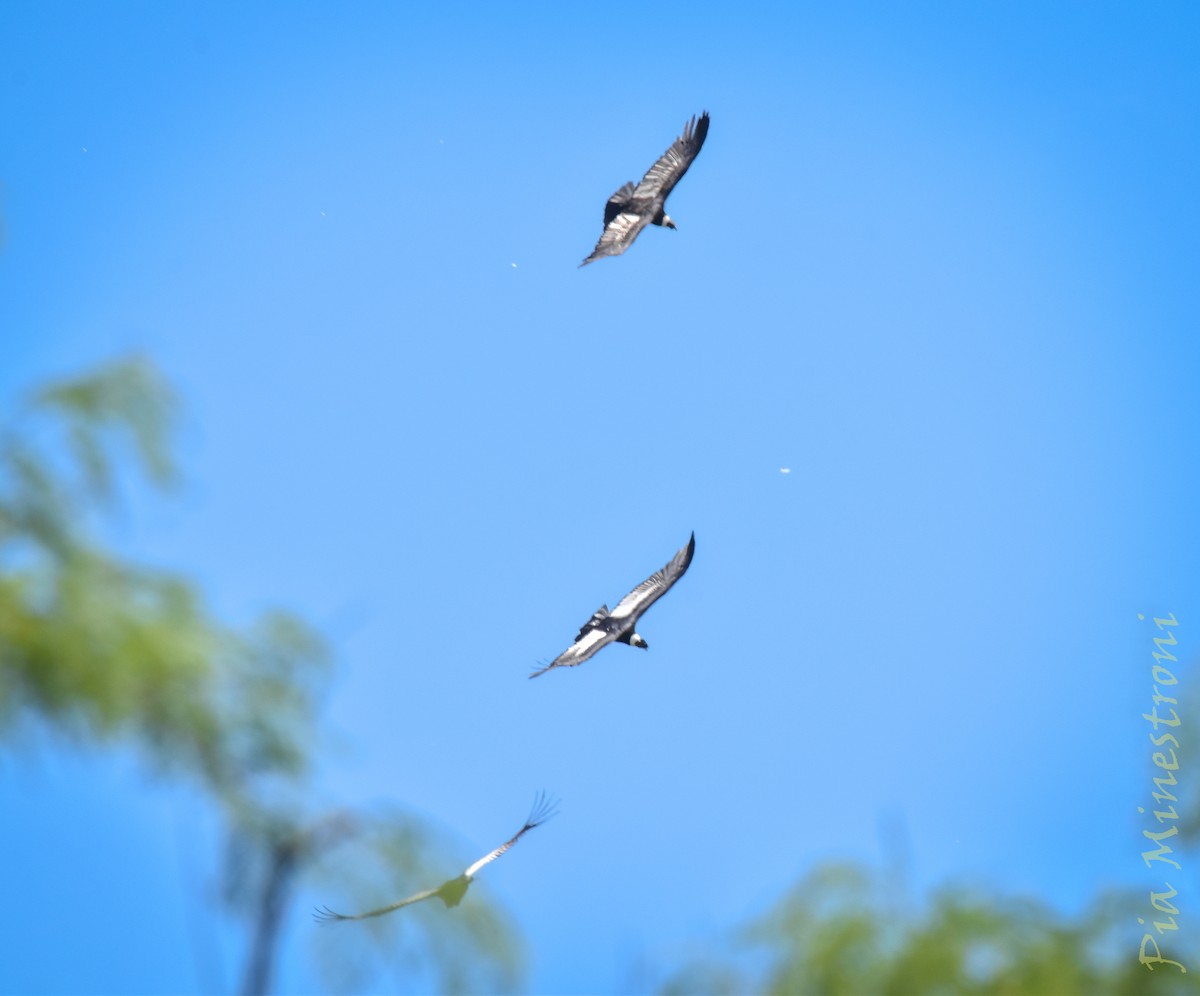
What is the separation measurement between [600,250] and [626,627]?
168 inches

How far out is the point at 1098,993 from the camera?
9.97 m

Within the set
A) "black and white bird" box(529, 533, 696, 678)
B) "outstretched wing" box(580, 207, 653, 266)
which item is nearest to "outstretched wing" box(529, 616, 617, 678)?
"black and white bird" box(529, 533, 696, 678)

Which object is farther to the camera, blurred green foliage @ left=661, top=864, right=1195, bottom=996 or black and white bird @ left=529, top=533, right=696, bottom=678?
black and white bird @ left=529, top=533, right=696, bottom=678

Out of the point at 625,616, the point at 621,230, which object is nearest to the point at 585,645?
the point at 625,616

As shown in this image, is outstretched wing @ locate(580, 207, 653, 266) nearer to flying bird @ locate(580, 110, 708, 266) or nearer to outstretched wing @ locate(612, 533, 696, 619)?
flying bird @ locate(580, 110, 708, 266)

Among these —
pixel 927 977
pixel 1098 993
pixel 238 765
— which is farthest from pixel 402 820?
pixel 1098 993

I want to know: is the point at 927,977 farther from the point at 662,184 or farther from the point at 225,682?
the point at 662,184

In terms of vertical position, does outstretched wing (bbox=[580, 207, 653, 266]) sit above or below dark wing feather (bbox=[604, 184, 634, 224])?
below

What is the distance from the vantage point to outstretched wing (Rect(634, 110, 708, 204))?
16.7 metres

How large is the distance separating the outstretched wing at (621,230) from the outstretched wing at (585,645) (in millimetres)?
4301

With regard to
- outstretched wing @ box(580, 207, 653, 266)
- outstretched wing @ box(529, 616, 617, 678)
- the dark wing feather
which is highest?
the dark wing feather

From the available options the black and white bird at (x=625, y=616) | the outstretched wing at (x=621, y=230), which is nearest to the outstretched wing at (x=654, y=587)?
the black and white bird at (x=625, y=616)

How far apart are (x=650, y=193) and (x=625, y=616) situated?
4.77 m

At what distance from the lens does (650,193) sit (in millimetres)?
17062
